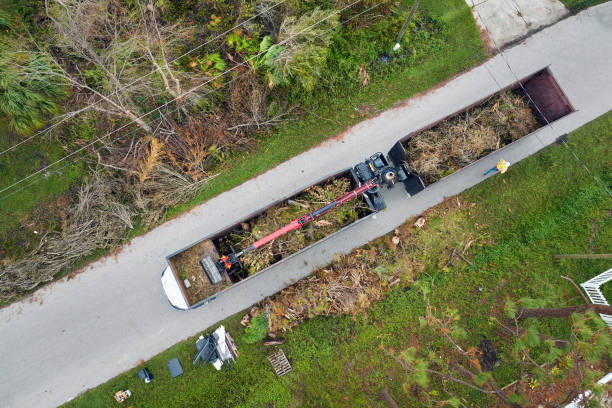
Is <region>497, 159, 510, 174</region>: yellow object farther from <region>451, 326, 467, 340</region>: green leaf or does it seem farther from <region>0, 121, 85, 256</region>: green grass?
<region>0, 121, 85, 256</region>: green grass

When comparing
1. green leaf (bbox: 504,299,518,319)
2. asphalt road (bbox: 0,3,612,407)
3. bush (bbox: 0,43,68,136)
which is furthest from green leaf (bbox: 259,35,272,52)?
green leaf (bbox: 504,299,518,319)

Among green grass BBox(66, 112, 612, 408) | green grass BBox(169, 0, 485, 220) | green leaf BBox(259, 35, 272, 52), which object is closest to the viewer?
green grass BBox(66, 112, 612, 408)

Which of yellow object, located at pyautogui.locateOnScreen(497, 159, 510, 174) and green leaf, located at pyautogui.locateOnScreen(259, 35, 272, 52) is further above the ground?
green leaf, located at pyautogui.locateOnScreen(259, 35, 272, 52)

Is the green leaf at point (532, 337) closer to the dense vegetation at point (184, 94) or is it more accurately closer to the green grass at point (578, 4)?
the dense vegetation at point (184, 94)

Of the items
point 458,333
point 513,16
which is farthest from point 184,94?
point 513,16

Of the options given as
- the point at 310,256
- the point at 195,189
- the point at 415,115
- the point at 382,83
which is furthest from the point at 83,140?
the point at 415,115

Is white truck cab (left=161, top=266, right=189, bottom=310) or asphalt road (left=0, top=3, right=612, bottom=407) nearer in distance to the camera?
white truck cab (left=161, top=266, right=189, bottom=310)

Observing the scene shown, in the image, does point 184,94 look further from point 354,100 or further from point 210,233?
point 354,100
